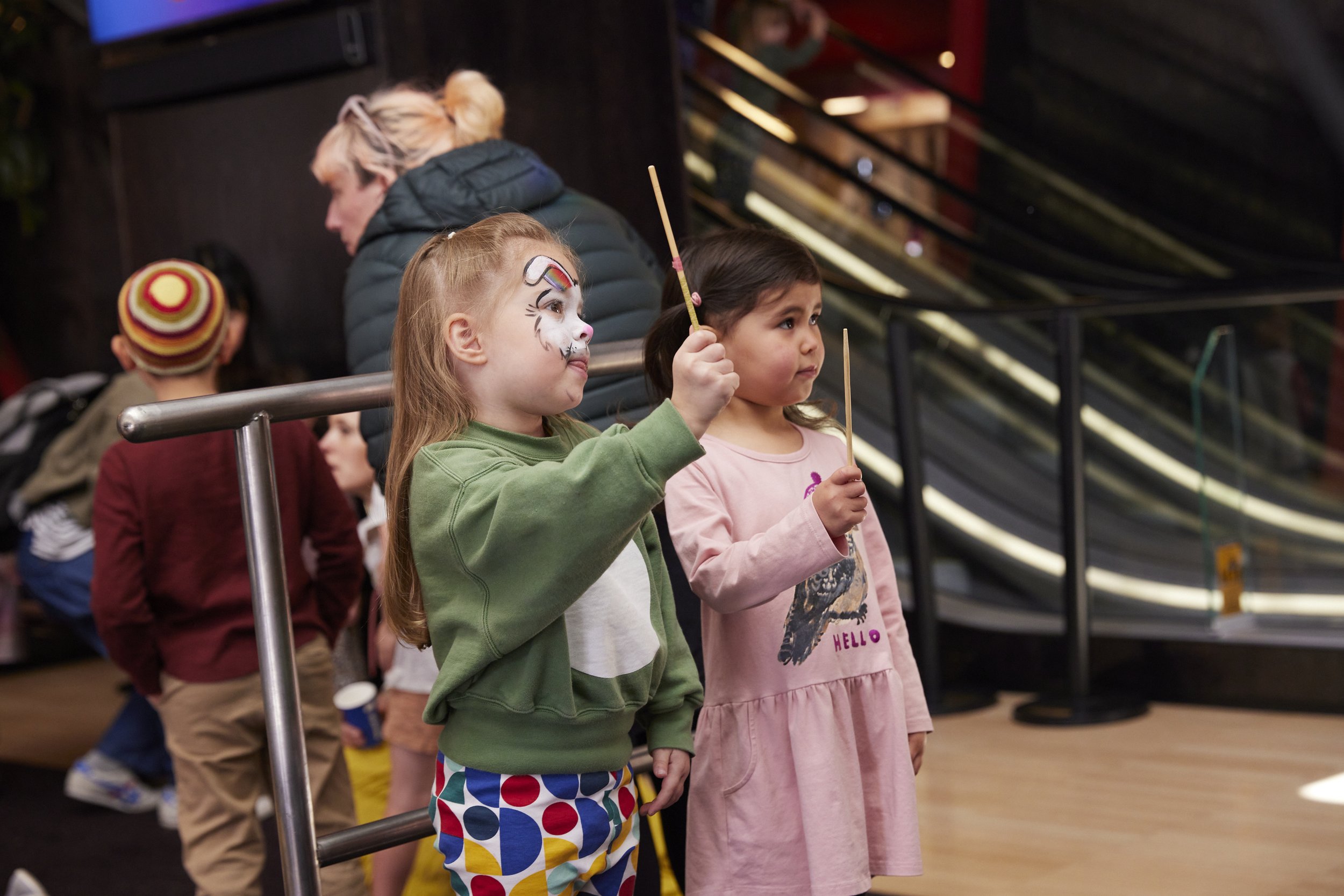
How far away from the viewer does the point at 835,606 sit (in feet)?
5.57

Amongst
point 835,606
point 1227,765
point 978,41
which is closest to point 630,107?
point 835,606

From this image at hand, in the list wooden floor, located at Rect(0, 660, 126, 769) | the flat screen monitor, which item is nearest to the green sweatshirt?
the flat screen monitor

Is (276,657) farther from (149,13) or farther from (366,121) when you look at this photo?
(149,13)

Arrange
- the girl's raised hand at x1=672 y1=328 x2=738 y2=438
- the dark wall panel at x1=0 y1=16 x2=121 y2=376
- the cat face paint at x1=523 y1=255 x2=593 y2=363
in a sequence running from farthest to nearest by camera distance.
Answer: the dark wall panel at x1=0 y1=16 x2=121 y2=376, the cat face paint at x1=523 y1=255 x2=593 y2=363, the girl's raised hand at x1=672 y1=328 x2=738 y2=438

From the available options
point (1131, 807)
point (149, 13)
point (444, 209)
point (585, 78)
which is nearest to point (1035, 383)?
point (1131, 807)

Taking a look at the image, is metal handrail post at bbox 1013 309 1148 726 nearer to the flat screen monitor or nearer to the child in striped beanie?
the flat screen monitor

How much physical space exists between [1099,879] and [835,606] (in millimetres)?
1461

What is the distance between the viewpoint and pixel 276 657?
149cm

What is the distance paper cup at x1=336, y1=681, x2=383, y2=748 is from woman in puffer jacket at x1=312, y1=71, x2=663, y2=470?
0.75m

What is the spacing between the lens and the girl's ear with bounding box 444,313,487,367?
55.5 inches

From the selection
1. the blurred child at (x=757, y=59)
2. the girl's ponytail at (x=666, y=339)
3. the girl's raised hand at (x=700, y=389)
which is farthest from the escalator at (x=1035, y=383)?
the girl's raised hand at (x=700, y=389)

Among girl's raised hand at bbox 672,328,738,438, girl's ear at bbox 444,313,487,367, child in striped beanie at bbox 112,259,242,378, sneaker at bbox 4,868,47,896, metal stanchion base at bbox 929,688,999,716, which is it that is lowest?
metal stanchion base at bbox 929,688,999,716

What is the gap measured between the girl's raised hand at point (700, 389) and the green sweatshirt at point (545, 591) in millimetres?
15

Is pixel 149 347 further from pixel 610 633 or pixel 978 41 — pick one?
pixel 978 41
